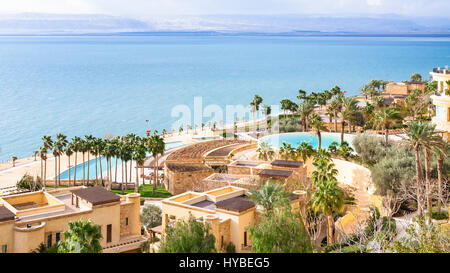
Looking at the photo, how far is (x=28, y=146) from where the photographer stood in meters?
72.2

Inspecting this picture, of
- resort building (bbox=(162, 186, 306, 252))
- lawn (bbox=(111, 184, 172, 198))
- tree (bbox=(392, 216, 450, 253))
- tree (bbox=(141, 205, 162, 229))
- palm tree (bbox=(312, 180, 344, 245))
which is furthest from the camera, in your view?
lawn (bbox=(111, 184, 172, 198))

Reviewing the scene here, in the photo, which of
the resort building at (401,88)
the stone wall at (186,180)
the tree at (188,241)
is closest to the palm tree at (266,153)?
the stone wall at (186,180)

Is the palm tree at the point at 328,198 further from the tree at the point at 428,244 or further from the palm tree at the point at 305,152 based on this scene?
the palm tree at the point at 305,152

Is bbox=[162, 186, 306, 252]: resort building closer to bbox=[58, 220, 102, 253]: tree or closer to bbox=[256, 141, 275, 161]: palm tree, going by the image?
bbox=[58, 220, 102, 253]: tree

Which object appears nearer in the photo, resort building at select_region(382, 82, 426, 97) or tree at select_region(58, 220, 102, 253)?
tree at select_region(58, 220, 102, 253)

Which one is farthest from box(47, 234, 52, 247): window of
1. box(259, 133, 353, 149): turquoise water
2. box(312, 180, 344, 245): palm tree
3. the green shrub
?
box(259, 133, 353, 149): turquoise water

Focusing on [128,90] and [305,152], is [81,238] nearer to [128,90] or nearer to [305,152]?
[305,152]

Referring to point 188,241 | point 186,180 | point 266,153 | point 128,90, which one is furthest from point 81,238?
point 128,90

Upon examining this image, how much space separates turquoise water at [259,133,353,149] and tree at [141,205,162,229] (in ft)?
49.3

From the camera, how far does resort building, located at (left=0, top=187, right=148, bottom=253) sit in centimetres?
1709

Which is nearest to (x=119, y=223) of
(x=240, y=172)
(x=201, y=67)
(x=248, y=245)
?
(x=248, y=245)

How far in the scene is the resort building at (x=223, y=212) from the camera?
19.2 m

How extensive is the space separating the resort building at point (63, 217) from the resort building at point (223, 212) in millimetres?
1836
